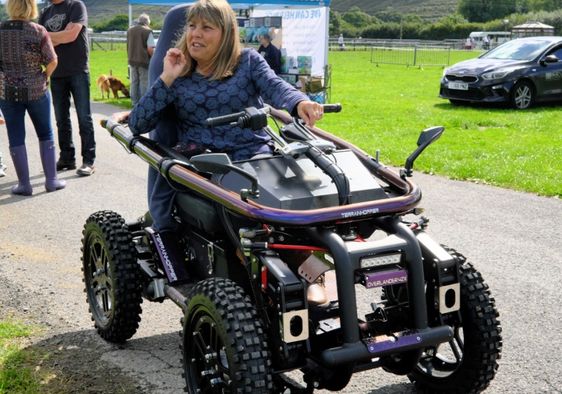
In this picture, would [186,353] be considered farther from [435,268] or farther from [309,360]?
[435,268]

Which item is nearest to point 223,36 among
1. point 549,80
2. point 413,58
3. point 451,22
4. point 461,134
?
point 461,134

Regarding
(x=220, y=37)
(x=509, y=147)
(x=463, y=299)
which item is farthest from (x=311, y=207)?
(x=509, y=147)

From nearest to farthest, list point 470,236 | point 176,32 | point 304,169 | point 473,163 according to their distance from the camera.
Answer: point 304,169
point 176,32
point 470,236
point 473,163

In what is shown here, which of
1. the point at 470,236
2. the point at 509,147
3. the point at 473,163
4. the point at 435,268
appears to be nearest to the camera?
the point at 435,268

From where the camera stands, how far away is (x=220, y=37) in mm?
4066

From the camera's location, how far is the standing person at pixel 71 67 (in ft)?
28.4

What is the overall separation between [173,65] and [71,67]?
16.9 feet

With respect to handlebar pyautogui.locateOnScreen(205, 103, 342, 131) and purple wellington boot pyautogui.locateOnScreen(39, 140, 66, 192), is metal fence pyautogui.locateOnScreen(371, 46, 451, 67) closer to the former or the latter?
purple wellington boot pyautogui.locateOnScreen(39, 140, 66, 192)

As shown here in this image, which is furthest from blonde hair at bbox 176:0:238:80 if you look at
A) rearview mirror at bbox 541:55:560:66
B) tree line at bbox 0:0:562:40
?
tree line at bbox 0:0:562:40

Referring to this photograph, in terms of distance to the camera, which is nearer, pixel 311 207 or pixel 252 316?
pixel 252 316

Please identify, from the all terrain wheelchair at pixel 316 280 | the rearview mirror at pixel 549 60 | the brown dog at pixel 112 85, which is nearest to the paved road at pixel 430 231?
the all terrain wheelchair at pixel 316 280

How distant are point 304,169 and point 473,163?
622cm

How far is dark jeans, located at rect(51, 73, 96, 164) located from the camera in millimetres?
8836

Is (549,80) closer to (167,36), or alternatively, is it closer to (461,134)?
(461,134)
